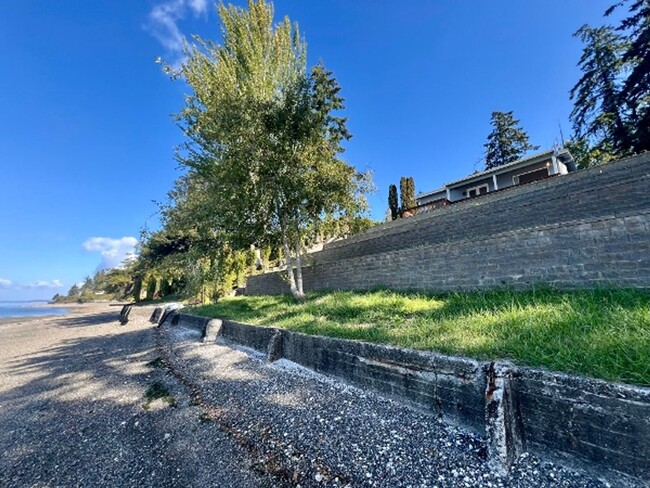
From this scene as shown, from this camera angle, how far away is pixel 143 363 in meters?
7.36

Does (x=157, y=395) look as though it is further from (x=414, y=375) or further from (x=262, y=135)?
(x=262, y=135)

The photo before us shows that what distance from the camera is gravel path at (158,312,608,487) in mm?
2438

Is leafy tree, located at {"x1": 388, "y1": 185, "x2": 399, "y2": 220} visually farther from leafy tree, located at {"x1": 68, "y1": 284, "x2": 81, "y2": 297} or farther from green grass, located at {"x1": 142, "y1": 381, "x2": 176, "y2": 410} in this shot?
leafy tree, located at {"x1": 68, "y1": 284, "x2": 81, "y2": 297}

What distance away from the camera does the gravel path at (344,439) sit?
8.00ft

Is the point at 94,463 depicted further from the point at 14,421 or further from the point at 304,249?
the point at 304,249

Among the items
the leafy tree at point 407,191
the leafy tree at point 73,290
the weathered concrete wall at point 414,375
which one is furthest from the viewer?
the leafy tree at point 73,290

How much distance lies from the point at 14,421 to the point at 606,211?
11581 mm

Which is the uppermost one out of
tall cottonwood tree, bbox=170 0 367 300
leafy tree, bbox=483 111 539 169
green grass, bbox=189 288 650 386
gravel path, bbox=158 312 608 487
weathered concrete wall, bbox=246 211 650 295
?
leafy tree, bbox=483 111 539 169

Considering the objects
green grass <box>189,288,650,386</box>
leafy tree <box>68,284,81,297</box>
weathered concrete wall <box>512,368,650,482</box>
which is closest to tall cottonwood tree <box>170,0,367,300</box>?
green grass <box>189,288,650,386</box>

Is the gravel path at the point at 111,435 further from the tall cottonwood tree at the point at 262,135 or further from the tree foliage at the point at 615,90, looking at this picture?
the tree foliage at the point at 615,90

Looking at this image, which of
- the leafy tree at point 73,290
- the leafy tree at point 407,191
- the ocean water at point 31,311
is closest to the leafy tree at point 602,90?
the leafy tree at point 407,191

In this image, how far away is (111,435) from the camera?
13.0 feet

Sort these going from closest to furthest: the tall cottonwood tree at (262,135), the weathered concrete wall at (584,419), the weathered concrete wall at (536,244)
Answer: the weathered concrete wall at (584,419)
the weathered concrete wall at (536,244)
the tall cottonwood tree at (262,135)

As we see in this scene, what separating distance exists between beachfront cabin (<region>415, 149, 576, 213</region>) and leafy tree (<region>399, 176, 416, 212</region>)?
200 centimetres
